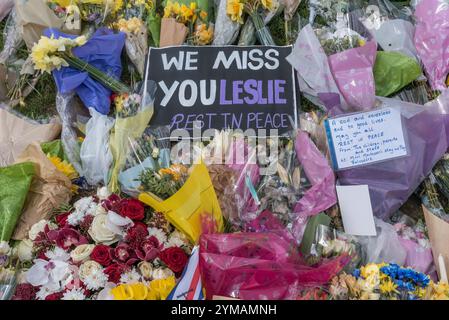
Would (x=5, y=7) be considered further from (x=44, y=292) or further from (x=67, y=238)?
(x=44, y=292)

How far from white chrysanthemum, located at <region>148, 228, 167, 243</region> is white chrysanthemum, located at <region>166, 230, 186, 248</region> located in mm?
29

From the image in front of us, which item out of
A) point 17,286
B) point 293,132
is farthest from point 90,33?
point 17,286

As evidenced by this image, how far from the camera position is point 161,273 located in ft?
7.47

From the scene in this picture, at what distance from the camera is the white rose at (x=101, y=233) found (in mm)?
2453

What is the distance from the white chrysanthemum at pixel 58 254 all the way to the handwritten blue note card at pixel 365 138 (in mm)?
1471

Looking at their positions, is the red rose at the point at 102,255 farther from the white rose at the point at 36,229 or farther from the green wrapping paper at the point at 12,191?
the green wrapping paper at the point at 12,191

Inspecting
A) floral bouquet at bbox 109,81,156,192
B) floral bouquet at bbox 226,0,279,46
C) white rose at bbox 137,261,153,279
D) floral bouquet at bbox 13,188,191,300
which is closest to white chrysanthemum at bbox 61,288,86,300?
floral bouquet at bbox 13,188,191,300

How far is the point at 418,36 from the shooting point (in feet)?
10.7

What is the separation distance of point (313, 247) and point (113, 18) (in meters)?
2.32

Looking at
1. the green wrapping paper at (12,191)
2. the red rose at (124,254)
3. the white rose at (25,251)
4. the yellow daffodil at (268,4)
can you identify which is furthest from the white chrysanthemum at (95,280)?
the yellow daffodil at (268,4)

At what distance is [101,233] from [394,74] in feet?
6.52

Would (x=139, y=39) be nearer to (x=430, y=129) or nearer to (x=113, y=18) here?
(x=113, y=18)

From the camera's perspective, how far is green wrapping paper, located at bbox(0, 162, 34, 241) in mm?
2635

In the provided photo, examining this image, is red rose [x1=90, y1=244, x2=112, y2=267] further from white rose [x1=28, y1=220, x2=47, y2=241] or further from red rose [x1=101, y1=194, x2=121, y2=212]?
white rose [x1=28, y1=220, x2=47, y2=241]
